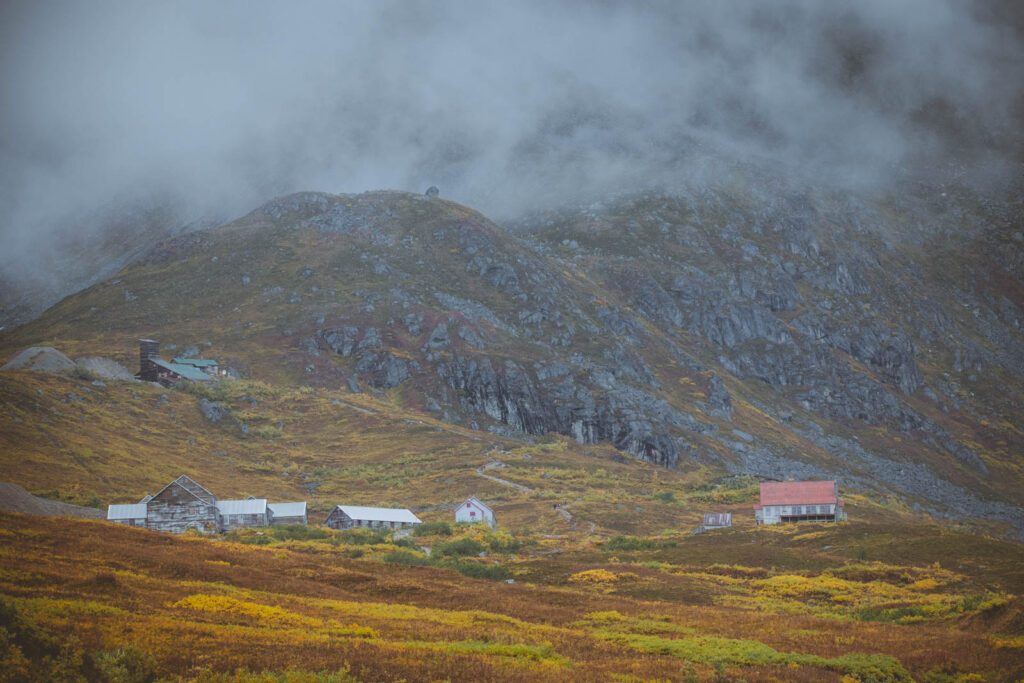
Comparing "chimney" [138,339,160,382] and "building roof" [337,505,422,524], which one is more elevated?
"chimney" [138,339,160,382]

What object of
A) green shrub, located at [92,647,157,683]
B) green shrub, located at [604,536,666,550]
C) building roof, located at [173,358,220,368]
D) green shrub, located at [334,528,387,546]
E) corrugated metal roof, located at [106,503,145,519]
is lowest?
green shrub, located at [604,536,666,550]

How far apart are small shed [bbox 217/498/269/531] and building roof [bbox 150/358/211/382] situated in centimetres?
6531

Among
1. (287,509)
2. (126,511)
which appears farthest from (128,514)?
(287,509)

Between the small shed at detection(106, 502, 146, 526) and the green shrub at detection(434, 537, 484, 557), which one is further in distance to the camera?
the small shed at detection(106, 502, 146, 526)

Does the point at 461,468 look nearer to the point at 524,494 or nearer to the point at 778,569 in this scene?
the point at 524,494

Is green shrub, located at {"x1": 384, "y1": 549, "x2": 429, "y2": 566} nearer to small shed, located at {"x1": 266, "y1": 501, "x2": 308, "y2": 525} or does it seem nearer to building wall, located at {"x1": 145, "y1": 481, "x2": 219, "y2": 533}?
building wall, located at {"x1": 145, "y1": 481, "x2": 219, "y2": 533}

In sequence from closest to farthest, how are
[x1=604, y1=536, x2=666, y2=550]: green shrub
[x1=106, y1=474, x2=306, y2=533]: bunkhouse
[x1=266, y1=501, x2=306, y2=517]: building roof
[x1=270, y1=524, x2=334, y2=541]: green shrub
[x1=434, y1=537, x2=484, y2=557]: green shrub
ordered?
[x1=434, y1=537, x2=484, y2=557]: green shrub
[x1=270, y1=524, x2=334, y2=541]: green shrub
[x1=604, y1=536, x2=666, y2=550]: green shrub
[x1=106, y1=474, x2=306, y2=533]: bunkhouse
[x1=266, y1=501, x2=306, y2=517]: building roof

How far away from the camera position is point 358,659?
24969mm

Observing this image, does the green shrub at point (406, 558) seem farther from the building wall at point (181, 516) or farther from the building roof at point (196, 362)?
the building roof at point (196, 362)

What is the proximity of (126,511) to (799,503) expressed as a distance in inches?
2784

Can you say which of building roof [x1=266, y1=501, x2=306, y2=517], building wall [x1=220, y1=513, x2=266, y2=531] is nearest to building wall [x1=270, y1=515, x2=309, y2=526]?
building roof [x1=266, y1=501, x2=306, y2=517]

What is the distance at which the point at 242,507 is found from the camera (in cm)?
8562

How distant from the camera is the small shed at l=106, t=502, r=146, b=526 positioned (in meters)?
76.8

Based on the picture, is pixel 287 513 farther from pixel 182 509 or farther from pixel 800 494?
pixel 800 494
